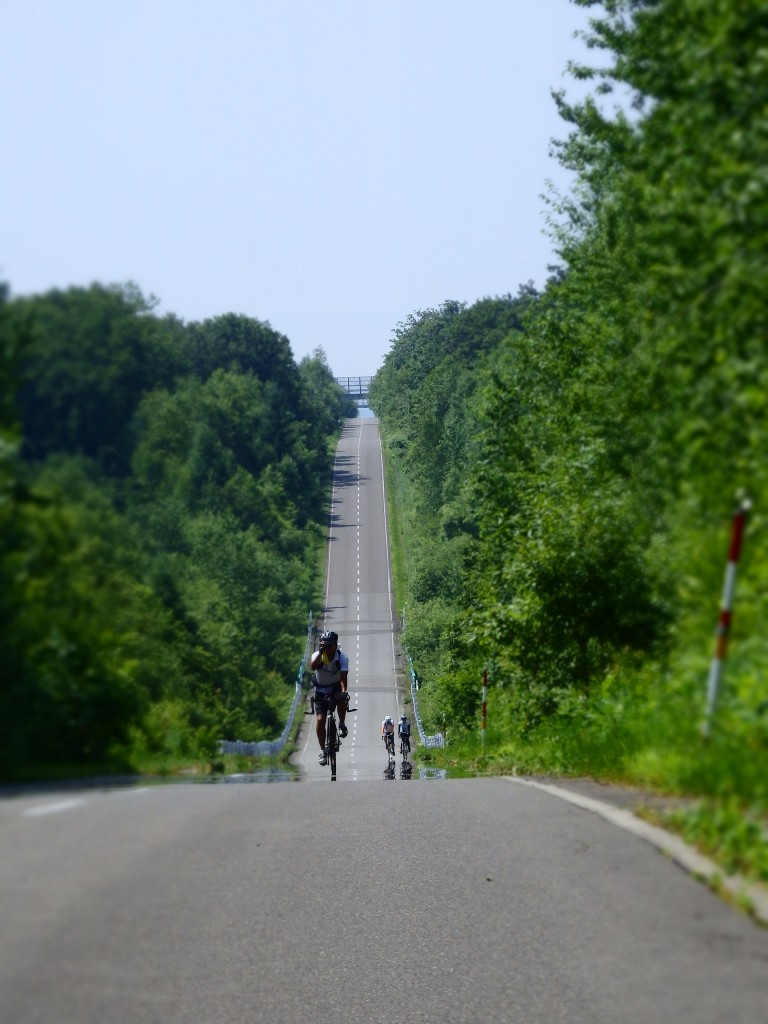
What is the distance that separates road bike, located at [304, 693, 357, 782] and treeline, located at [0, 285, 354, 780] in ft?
30.6

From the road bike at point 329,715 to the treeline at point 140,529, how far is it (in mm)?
9337

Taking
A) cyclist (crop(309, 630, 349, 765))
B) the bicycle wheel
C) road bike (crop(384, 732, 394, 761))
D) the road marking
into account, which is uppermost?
the road marking

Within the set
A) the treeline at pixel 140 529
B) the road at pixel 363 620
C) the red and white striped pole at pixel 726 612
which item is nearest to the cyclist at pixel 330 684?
the road at pixel 363 620

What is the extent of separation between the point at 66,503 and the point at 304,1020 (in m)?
4.30

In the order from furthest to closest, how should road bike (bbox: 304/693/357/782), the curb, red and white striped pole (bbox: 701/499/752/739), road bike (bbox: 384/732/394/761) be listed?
road bike (bbox: 384/732/394/761)
road bike (bbox: 304/693/357/782)
red and white striped pole (bbox: 701/499/752/739)
the curb

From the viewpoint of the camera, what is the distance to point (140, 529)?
12.5ft

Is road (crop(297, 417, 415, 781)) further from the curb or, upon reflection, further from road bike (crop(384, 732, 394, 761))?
the curb

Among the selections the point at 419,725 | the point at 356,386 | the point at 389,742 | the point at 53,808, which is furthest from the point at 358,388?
the point at 419,725

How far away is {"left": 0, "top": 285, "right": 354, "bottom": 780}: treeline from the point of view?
3262 mm

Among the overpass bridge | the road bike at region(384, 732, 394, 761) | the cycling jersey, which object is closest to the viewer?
the overpass bridge

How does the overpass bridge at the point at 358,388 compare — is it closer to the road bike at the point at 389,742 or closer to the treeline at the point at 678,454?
the treeline at the point at 678,454

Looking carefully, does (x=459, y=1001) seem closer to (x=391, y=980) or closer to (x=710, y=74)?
(x=391, y=980)

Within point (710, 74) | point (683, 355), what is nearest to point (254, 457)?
point (683, 355)

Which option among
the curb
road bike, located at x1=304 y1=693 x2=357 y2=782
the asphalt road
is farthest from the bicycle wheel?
Result: the curb
